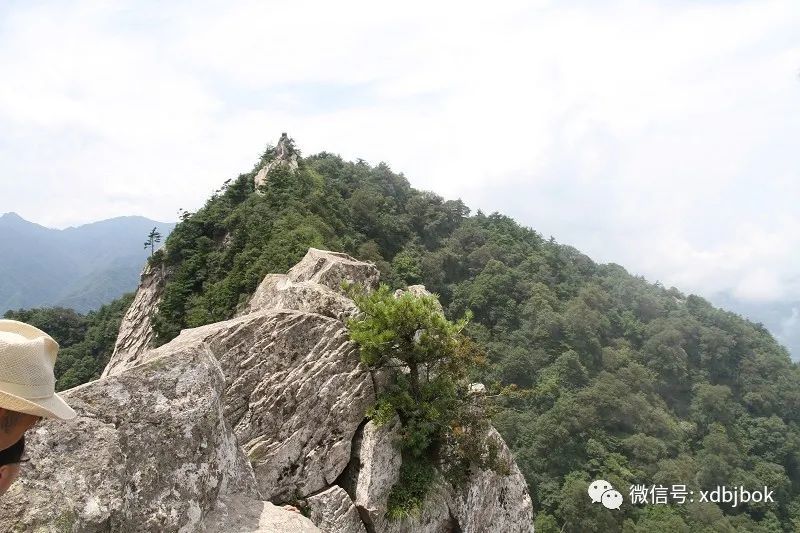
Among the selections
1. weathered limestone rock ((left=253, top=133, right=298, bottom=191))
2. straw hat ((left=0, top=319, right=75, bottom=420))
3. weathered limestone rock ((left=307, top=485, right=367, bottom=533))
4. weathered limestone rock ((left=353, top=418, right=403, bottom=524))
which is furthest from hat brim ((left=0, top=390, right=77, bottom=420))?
weathered limestone rock ((left=253, top=133, right=298, bottom=191))

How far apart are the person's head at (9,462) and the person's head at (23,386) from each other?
0.16 feet

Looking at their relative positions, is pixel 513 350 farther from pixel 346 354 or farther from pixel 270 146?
pixel 346 354

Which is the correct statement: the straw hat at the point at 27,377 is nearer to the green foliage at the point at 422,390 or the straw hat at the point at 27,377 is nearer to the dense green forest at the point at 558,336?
the green foliage at the point at 422,390

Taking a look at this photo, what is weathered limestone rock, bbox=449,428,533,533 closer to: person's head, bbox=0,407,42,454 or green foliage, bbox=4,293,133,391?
person's head, bbox=0,407,42,454

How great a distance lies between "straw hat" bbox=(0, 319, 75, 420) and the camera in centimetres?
281

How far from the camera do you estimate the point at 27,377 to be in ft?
9.45

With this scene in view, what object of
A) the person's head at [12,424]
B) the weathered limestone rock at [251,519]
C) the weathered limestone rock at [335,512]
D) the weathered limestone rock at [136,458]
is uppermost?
the person's head at [12,424]

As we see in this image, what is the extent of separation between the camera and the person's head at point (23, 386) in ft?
9.24

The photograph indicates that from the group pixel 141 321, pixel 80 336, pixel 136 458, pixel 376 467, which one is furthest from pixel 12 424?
pixel 80 336

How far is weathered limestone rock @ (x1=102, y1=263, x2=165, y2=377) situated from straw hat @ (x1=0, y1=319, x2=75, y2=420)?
35039 mm

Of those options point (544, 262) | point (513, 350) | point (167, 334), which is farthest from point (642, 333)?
point (167, 334)

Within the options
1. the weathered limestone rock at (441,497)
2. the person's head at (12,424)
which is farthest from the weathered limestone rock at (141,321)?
the person's head at (12,424)

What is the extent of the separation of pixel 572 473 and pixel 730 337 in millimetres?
36214

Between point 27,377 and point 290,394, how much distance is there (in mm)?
9272
